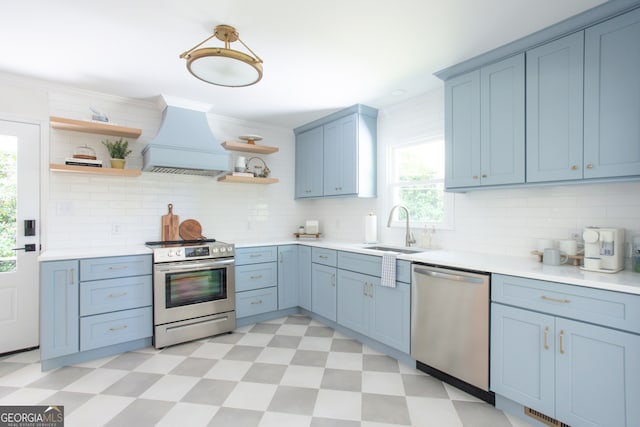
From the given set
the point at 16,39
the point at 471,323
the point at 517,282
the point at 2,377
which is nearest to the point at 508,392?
the point at 471,323

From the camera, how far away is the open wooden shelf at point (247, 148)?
3.92 metres

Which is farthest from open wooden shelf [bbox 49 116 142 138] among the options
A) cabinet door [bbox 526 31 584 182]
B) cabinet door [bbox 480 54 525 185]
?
cabinet door [bbox 526 31 584 182]

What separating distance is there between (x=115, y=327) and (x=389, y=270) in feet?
8.19

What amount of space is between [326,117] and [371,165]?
868 millimetres

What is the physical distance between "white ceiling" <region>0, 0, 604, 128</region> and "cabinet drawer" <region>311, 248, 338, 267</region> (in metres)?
1.68

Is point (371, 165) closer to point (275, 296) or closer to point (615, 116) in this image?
point (275, 296)

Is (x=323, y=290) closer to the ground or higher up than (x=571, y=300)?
closer to the ground

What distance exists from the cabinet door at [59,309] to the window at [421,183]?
10.4 feet

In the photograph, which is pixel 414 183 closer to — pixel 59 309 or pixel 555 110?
pixel 555 110

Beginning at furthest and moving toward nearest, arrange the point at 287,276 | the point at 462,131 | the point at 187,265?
the point at 287,276 → the point at 187,265 → the point at 462,131

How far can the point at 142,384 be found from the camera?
2.43 metres

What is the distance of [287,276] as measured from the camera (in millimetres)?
3975

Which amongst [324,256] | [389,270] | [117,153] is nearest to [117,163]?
[117,153]

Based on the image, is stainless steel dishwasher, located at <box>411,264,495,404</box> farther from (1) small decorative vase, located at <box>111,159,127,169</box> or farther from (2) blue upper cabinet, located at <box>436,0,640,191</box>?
(1) small decorative vase, located at <box>111,159,127,169</box>
